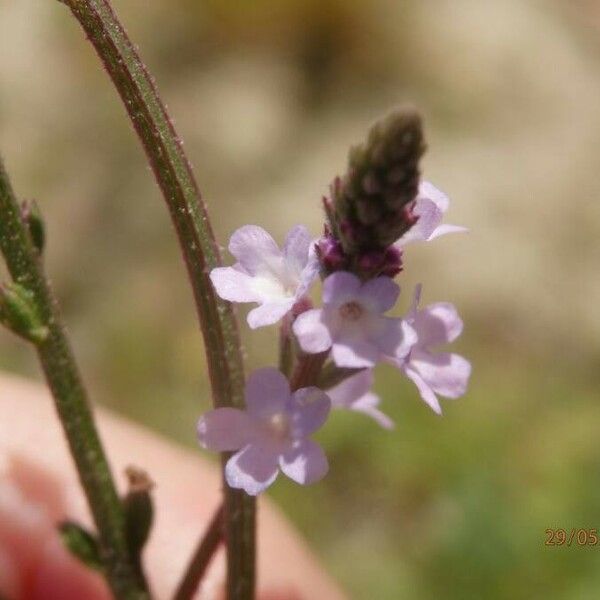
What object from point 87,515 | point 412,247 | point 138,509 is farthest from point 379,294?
point 412,247

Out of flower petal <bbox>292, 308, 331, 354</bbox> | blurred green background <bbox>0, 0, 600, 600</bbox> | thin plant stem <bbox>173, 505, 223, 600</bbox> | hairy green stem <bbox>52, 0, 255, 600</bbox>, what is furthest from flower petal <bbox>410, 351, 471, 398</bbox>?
blurred green background <bbox>0, 0, 600, 600</bbox>

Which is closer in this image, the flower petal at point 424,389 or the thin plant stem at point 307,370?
the flower petal at point 424,389

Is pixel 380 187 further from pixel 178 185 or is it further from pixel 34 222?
pixel 34 222

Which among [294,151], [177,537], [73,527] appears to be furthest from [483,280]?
[73,527]

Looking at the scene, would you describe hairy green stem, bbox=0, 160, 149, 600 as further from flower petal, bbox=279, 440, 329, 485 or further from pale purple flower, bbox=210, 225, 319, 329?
flower petal, bbox=279, 440, 329, 485

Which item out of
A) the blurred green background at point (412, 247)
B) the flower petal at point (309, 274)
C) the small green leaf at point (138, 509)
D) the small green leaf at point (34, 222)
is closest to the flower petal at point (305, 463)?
the flower petal at point (309, 274)

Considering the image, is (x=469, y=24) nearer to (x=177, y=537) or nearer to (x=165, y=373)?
(x=165, y=373)

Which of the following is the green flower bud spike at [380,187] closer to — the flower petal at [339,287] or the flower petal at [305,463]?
the flower petal at [339,287]

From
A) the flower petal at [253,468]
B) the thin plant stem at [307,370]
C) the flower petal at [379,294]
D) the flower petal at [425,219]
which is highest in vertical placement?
the flower petal at [425,219]
